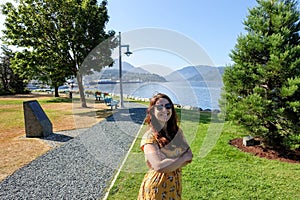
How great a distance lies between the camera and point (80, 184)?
13.3ft

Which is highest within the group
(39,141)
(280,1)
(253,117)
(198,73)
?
(280,1)

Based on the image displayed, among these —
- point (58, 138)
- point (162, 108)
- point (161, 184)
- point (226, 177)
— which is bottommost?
point (58, 138)

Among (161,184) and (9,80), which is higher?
(9,80)

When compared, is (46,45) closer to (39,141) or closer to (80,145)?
(39,141)

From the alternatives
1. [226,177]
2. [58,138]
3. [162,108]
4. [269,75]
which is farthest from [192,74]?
[58,138]

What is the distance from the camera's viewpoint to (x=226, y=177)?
412 cm

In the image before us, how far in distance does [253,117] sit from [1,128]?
33.9 ft

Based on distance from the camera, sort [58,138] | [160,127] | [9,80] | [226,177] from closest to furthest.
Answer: [160,127] → [226,177] → [58,138] → [9,80]

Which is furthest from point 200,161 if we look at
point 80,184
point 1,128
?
point 1,128

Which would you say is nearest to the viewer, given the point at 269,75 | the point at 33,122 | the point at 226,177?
the point at 226,177

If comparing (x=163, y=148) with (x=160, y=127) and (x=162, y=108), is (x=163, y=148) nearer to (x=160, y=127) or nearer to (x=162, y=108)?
(x=160, y=127)

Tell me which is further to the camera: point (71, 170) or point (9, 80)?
point (9, 80)

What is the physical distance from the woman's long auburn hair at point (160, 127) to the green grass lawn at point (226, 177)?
201cm

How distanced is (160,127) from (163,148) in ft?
0.67
